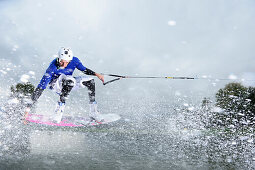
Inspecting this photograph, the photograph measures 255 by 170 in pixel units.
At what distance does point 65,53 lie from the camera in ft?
14.5

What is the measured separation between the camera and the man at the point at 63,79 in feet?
14.5

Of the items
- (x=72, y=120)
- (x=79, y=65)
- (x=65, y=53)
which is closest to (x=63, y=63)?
(x=65, y=53)

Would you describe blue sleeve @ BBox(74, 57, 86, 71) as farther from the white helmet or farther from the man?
the white helmet

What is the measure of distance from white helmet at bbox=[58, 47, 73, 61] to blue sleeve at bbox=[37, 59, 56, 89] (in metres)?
0.25

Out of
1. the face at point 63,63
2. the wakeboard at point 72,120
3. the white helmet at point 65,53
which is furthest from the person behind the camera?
the wakeboard at point 72,120

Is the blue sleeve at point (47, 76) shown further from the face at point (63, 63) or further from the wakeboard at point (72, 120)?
the wakeboard at point (72, 120)

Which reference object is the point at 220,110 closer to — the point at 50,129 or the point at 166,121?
the point at 166,121

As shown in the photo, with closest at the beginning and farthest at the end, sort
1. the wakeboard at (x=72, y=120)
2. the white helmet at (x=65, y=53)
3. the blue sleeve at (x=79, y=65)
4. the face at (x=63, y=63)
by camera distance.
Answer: the white helmet at (x=65, y=53) → the face at (x=63, y=63) → the blue sleeve at (x=79, y=65) → the wakeboard at (x=72, y=120)

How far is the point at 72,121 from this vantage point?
633 cm

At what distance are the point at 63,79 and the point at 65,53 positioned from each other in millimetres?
594

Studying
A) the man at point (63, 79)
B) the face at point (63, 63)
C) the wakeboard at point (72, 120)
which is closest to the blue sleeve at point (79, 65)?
the man at point (63, 79)

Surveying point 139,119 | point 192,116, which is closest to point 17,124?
point 139,119

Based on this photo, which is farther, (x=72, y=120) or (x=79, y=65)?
(x=72, y=120)

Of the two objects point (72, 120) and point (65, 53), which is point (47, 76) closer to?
Answer: point (65, 53)
